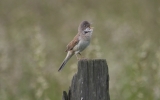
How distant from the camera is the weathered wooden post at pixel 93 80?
5164 millimetres

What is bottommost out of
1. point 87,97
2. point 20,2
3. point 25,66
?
point 87,97

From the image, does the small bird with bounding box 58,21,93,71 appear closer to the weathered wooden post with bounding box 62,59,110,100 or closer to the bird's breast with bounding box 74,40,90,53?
the bird's breast with bounding box 74,40,90,53

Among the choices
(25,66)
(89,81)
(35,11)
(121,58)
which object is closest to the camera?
(89,81)

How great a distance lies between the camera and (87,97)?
518cm

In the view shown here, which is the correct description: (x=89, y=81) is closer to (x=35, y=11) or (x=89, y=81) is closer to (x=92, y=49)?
(x=92, y=49)

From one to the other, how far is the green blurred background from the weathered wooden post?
245 cm

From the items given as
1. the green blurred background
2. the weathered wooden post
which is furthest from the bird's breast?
the weathered wooden post

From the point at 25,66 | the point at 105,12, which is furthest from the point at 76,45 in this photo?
the point at 105,12

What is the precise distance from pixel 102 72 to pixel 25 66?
11.7ft

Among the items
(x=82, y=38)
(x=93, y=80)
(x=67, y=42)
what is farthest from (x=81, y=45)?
(x=67, y=42)

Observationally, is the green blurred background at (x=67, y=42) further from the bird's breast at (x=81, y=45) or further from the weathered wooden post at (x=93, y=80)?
the weathered wooden post at (x=93, y=80)

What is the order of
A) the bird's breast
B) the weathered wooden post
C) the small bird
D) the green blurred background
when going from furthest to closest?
the green blurred background → the bird's breast → the small bird → the weathered wooden post

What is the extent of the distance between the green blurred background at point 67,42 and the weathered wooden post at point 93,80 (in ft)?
8.03

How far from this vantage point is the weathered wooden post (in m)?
5.16
